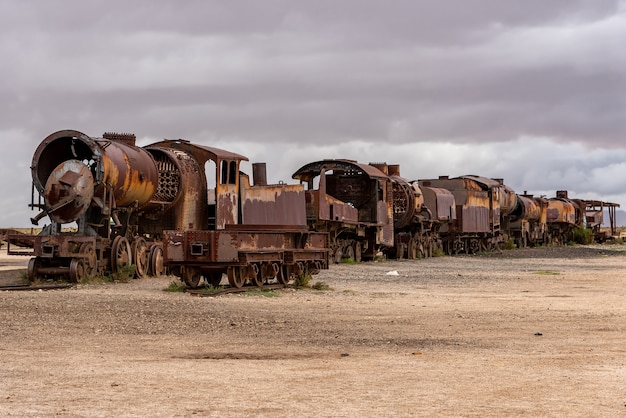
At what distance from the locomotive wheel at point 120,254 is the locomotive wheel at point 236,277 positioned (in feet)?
16.1

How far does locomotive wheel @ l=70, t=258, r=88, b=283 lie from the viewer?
22938 millimetres

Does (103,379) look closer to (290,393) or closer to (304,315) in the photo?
(290,393)

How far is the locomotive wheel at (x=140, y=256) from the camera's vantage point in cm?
2555

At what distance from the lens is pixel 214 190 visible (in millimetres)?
28078

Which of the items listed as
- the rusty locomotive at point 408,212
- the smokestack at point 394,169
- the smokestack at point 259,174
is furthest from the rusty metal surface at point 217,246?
the smokestack at point 394,169

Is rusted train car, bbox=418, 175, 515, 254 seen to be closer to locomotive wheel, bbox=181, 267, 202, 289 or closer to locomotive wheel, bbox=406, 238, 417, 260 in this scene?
locomotive wheel, bbox=406, 238, 417, 260

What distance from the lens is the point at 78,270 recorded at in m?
23.1

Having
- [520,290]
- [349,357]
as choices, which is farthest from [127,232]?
[349,357]

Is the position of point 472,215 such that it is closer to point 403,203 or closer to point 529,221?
point 403,203

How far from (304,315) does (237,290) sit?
4066 millimetres

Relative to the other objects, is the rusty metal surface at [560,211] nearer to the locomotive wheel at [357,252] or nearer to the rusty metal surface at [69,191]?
the locomotive wheel at [357,252]

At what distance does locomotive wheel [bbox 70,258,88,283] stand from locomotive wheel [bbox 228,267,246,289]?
4.31 m

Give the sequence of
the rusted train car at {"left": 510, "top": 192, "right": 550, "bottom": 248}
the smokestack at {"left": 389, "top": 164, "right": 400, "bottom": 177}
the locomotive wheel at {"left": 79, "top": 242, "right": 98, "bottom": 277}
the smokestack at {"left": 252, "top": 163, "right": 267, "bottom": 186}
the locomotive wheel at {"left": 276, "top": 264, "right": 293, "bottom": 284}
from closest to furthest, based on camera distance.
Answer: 1. the locomotive wheel at {"left": 276, "top": 264, "right": 293, "bottom": 284}
2. the locomotive wheel at {"left": 79, "top": 242, "right": 98, "bottom": 277}
3. the smokestack at {"left": 252, "top": 163, "right": 267, "bottom": 186}
4. the smokestack at {"left": 389, "top": 164, "right": 400, "bottom": 177}
5. the rusted train car at {"left": 510, "top": 192, "right": 550, "bottom": 248}

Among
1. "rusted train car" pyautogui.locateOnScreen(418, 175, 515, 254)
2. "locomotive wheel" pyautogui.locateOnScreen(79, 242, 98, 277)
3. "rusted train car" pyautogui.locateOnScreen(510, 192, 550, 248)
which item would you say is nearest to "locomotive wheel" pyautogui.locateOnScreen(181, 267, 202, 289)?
"locomotive wheel" pyautogui.locateOnScreen(79, 242, 98, 277)
